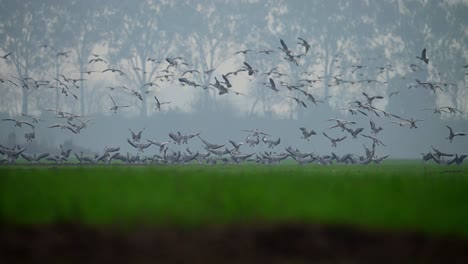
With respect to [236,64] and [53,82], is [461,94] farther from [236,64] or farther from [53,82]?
[53,82]

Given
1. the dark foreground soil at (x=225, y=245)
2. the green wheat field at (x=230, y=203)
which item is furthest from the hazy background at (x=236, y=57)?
the dark foreground soil at (x=225, y=245)

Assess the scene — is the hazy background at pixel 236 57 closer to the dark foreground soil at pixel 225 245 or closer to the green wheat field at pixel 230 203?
the green wheat field at pixel 230 203

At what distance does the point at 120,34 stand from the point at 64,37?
7.67 meters

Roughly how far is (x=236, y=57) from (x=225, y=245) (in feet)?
267

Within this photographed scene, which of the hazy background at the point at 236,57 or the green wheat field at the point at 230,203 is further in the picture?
the hazy background at the point at 236,57

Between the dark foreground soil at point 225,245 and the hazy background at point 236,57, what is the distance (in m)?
68.9

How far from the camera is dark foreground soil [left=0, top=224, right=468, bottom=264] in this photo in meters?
10.1

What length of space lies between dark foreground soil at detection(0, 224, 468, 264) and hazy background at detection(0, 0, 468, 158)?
226 ft

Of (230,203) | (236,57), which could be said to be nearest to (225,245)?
(230,203)

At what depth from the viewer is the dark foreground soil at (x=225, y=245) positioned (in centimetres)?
1013

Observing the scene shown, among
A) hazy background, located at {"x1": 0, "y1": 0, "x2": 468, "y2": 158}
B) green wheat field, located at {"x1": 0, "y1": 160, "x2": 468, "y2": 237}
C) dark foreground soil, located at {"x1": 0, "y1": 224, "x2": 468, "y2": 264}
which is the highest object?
hazy background, located at {"x1": 0, "y1": 0, "x2": 468, "y2": 158}

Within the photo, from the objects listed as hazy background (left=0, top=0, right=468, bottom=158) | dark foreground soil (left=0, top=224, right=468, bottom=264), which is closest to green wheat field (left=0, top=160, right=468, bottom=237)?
dark foreground soil (left=0, top=224, right=468, bottom=264)

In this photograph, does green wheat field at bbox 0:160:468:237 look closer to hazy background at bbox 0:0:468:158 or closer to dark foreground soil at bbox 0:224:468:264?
dark foreground soil at bbox 0:224:468:264

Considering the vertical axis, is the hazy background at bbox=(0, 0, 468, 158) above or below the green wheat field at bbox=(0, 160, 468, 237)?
above
